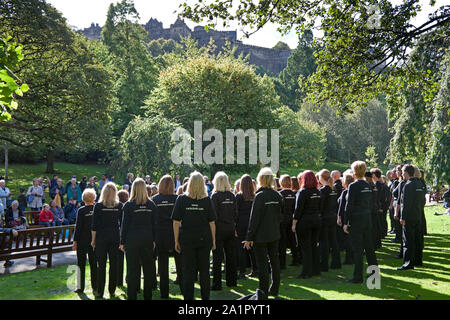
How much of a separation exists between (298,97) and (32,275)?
2470 inches

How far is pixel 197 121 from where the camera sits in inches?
1032

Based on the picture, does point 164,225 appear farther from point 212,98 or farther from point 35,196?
point 212,98

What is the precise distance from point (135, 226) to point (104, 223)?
27.2 inches

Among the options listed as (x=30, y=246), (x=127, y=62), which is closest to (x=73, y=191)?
(x=30, y=246)

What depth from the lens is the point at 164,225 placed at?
6207 millimetres

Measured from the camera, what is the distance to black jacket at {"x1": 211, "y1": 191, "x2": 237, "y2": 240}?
656 cm

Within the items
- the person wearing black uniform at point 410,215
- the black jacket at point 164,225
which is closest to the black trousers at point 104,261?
the black jacket at point 164,225

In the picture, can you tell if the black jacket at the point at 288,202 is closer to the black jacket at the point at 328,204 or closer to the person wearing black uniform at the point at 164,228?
the black jacket at the point at 328,204

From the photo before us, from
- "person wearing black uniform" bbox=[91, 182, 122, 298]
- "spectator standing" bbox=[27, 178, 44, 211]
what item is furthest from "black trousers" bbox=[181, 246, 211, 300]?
"spectator standing" bbox=[27, 178, 44, 211]

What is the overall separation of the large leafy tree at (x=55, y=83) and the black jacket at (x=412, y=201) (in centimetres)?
1554
